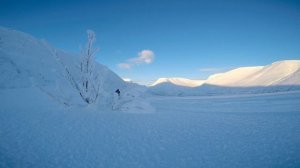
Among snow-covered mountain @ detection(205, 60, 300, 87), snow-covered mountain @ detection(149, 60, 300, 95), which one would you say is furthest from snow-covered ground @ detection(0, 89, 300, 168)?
snow-covered mountain @ detection(205, 60, 300, 87)

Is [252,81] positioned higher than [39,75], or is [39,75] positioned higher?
[252,81]

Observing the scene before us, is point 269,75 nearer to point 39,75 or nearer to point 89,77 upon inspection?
point 39,75

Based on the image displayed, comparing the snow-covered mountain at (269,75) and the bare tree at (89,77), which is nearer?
the bare tree at (89,77)

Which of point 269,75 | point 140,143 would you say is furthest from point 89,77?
point 269,75

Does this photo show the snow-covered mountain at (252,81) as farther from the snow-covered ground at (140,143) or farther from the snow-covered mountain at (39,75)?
the snow-covered ground at (140,143)

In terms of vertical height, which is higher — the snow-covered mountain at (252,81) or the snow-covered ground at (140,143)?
the snow-covered mountain at (252,81)

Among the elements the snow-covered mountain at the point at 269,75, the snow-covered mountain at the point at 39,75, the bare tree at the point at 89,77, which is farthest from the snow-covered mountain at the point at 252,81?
the bare tree at the point at 89,77
